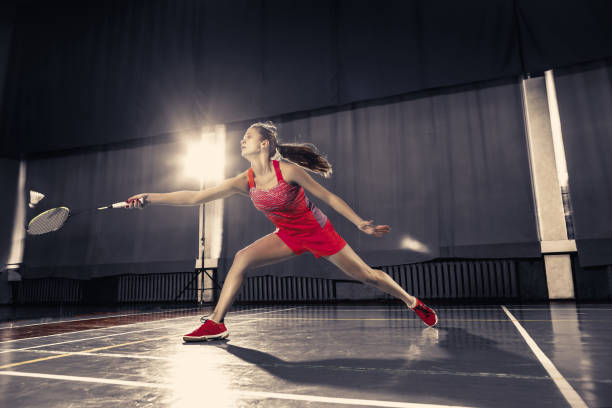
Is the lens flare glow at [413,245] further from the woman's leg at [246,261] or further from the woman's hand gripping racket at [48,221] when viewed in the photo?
the woman's hand gripping racket at [48,221]

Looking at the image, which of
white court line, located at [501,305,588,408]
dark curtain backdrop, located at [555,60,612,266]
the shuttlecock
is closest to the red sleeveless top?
white court line, located at [501,305,588,408]

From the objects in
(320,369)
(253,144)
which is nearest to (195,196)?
(253,144)

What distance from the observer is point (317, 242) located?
2398 mm

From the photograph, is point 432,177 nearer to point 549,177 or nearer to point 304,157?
point 549,177

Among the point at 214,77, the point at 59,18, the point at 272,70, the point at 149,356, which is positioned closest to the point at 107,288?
the point at 214,77

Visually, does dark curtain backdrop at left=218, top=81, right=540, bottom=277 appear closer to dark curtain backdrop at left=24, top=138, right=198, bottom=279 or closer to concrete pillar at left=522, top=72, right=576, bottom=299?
concrete pillar at left=522, top=72, right=576, bottom=299

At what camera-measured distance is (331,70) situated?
5.95 meters

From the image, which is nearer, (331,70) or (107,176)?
(331,70)

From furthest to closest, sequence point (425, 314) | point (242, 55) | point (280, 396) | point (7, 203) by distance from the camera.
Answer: point (7, 203) < point (242, 55) < point (425, 314) < point (280, 396)

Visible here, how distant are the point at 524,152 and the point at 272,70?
374cm

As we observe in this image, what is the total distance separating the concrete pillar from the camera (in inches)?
190

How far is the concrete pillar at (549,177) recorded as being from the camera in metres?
4.83

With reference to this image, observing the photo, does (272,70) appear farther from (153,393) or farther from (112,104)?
(153,393)

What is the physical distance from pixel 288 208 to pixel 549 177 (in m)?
4.20
